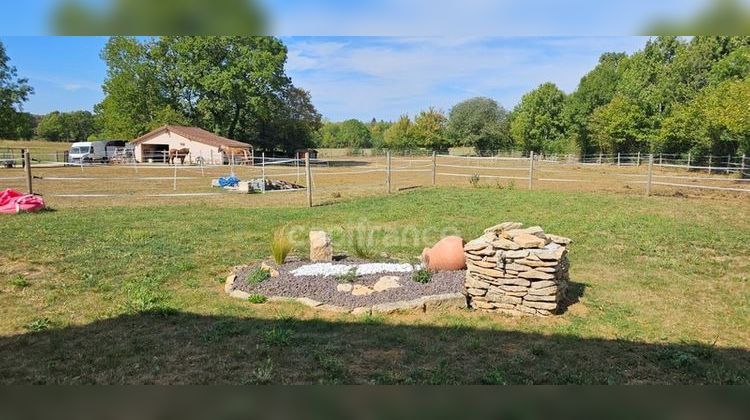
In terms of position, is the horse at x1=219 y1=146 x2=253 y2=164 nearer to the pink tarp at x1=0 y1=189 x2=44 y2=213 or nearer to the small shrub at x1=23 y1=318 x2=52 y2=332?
the pink tarp at x1=0 y1=189 x2=44 y2=213

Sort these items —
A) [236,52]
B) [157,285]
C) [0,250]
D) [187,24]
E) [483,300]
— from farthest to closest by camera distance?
1. [236,52]
2. [0,250]
3. [157,285]
4. [483,300]
5. [187,24]

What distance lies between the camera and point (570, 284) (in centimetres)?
623

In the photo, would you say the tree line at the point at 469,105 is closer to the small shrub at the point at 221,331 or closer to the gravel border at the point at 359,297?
the gravel border at the point at 359,297

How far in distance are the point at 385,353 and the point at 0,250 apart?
21.5 ft

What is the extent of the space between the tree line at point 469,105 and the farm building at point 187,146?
18.9ft

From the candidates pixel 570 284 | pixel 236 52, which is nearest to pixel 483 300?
pixel 570 284

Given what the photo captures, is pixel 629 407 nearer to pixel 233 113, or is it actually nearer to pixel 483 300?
pixel 483 300

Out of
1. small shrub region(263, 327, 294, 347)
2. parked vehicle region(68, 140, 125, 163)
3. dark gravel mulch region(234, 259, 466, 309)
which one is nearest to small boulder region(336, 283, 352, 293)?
dark gravel mulch region(234, 259, 466, 309)

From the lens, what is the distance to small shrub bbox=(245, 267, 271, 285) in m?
5.82

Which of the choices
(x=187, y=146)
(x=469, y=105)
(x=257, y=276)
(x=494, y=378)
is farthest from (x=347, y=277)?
(x=469, y=105)

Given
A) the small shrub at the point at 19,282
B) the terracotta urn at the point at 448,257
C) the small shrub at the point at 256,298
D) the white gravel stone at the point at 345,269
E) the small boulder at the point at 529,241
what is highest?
the small boulder at the point at 529,241

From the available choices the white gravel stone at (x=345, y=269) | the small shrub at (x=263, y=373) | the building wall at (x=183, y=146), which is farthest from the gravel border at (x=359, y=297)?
the building wall at (x=183, y=146)

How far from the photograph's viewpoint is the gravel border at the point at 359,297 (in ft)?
16.7

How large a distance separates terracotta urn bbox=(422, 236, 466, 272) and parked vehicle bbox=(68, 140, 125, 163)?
125 ft
